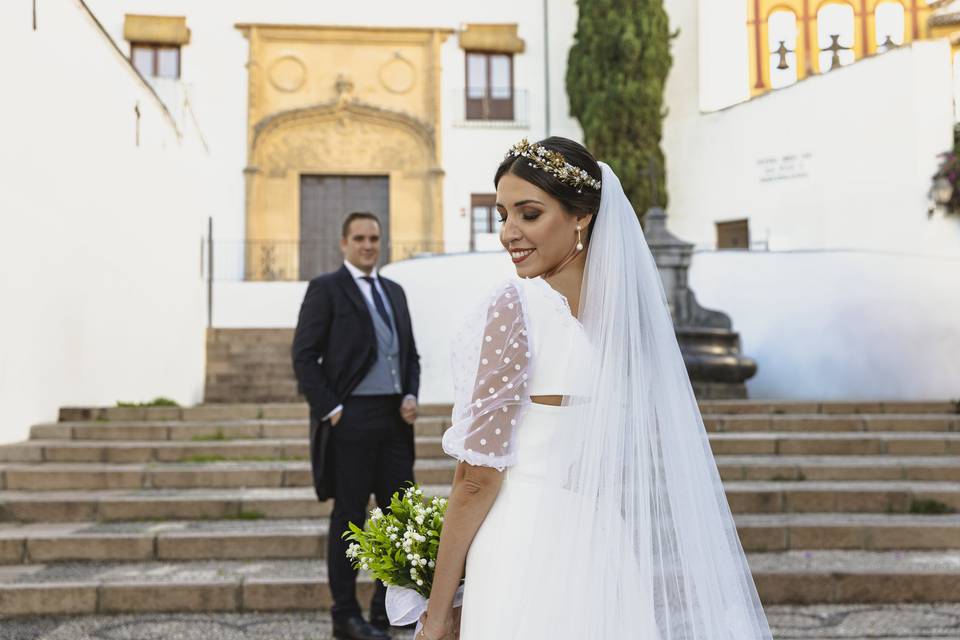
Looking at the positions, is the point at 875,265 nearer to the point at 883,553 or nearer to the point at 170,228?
the point at 883,553

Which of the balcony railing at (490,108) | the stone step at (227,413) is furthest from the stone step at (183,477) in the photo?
the balcony railing at (490,108)

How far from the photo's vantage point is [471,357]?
1967 mm

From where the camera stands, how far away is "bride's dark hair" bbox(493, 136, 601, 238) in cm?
194

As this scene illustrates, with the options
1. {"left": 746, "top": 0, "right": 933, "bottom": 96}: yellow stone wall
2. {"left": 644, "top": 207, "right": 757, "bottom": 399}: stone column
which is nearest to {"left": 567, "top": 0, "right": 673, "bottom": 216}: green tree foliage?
{"left": 746, "top": 0, "right": 933, "bottom": 96}: yellow stone wall

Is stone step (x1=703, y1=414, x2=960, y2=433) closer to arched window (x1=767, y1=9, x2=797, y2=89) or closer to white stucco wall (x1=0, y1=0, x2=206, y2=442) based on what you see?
white stucco wall (x1=0, y1=0, x2=206, y2=442)

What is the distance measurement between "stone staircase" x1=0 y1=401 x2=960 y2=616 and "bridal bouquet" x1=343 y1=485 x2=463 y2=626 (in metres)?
3.14

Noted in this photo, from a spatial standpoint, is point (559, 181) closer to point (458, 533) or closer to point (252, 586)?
point (458, 533)

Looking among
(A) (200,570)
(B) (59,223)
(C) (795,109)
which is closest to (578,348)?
(A) (200,570)

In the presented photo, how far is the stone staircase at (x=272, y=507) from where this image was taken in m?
5.12

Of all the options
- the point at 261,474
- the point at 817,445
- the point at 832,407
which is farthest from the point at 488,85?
the point at 261,474

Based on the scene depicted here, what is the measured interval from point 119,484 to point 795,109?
1326cm

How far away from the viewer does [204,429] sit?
28.0 ft

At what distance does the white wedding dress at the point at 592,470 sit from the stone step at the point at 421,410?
278 inches

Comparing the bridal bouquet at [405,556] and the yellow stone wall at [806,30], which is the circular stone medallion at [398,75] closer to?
the yellow stone wall at [806,30]
